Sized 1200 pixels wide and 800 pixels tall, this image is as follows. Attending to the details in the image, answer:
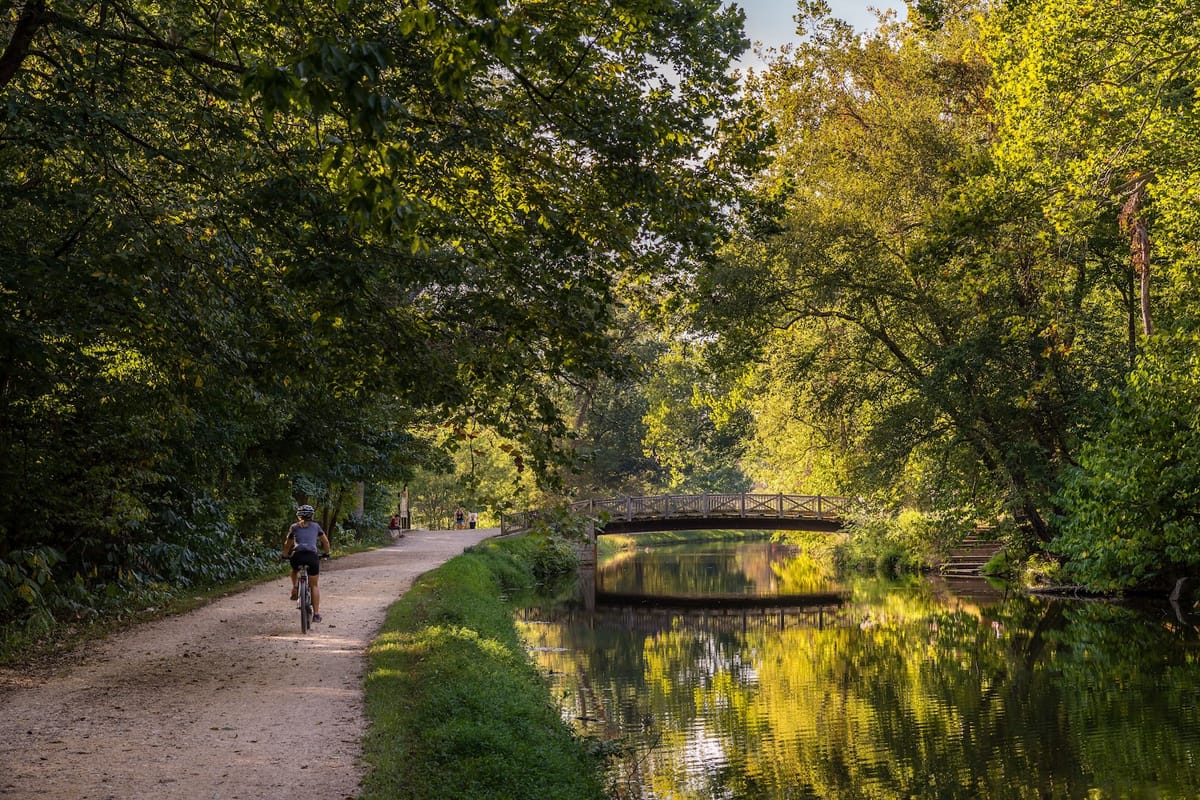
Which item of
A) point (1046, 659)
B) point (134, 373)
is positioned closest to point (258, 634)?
point (134, 373)

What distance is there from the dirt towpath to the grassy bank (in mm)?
291

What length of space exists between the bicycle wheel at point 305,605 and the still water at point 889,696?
143 inches

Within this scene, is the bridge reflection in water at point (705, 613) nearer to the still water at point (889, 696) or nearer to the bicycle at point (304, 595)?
the still water at point (889, 696)

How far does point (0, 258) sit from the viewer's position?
8961mm

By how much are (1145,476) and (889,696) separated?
7919 millimetres

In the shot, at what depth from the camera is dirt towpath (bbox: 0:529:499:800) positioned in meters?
7.12

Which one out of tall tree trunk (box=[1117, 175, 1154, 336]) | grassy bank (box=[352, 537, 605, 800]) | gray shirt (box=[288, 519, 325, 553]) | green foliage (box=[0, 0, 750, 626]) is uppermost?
tall tree trunk (box=[1117, 175, 1154, 336])

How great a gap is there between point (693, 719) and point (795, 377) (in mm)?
14023

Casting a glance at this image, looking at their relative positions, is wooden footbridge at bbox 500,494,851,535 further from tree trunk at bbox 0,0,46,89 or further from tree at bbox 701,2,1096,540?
tree trunk at bbox 0,0,46,89

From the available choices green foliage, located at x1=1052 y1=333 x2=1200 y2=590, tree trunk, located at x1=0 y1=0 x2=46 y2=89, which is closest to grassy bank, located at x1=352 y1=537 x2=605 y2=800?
tree trunk, located at x1=0 y1=0 x2=46 y2=89

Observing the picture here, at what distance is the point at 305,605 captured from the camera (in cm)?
1423

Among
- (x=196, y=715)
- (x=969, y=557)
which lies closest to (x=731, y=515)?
(x=969, y=557)

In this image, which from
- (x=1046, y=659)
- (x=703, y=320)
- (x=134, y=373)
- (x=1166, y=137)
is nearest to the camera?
(x=134, y=373)

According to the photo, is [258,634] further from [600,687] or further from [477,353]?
[477,353]
